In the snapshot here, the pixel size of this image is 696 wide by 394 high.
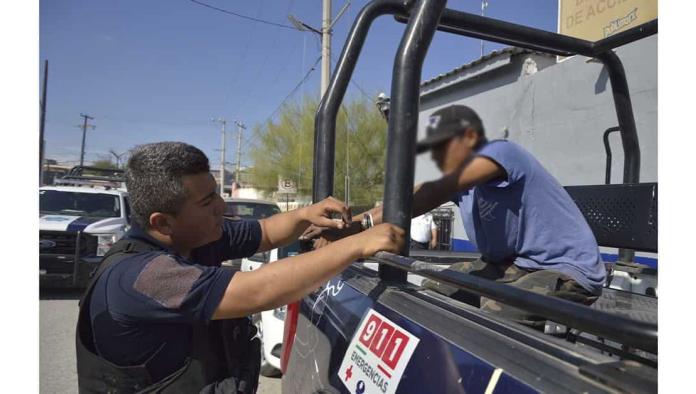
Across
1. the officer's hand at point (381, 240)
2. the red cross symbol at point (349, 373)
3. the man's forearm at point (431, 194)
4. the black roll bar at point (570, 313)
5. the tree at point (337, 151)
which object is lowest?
the red cross symbol at point (349, 373)

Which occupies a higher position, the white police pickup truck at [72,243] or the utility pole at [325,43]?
the utility pole at [325,43]

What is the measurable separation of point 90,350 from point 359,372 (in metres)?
0.88

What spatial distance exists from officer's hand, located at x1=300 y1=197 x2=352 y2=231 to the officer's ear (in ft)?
2.08

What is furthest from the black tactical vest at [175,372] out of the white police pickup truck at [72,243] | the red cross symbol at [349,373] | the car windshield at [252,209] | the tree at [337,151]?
the car windshield at [252,209]

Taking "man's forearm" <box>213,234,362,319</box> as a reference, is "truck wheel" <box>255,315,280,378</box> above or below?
below

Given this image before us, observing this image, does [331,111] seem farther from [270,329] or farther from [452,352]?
[270,329]

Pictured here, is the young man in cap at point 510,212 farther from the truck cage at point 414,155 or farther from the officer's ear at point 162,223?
the officer's ear at point 162,223

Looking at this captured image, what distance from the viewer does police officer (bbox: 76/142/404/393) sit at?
143cm

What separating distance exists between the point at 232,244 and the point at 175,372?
0.83m

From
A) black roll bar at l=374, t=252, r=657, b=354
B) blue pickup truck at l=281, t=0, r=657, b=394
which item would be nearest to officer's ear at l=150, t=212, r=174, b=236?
blue pickup truck at l=281, t=0, r=657, b=394

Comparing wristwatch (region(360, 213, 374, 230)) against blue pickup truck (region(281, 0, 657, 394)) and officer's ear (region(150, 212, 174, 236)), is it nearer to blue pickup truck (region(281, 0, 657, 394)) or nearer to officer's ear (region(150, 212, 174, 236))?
blue pickup truck (region(281, 0, 657, 394))

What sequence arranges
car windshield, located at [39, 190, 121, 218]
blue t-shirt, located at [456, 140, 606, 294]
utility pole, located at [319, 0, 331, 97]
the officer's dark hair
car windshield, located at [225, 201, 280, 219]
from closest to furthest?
the officer's dark hair < blue t-shirt, located at [456, 140, 606, 294] < car windshield, located at [39, 190, 121, 218] < car windshield, located at [225, 201, 280, 219] < utility pole, located at [319, 0, 331, 97]

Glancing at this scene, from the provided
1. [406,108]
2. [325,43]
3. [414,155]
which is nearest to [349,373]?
[414,155]

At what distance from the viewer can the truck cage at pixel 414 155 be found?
81 centimetres
